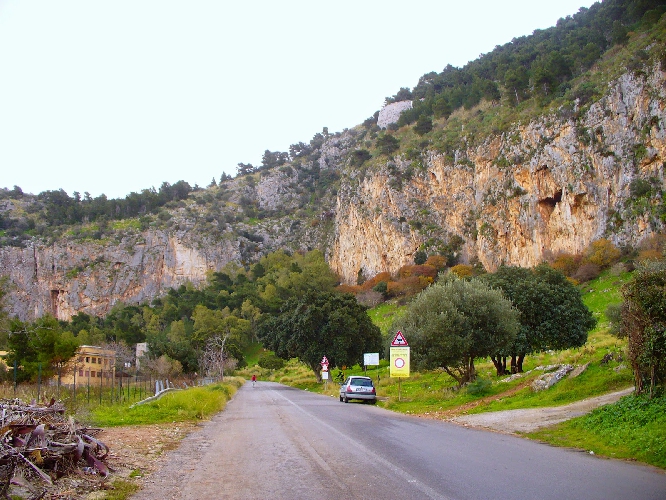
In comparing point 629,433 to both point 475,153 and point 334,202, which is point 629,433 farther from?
point 334,202

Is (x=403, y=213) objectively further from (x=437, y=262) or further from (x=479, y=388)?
(x=479, y=388)

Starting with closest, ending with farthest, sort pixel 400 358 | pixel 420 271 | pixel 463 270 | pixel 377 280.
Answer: pixel 400 358
pixel 463 270
pixel 420 271
pixel 377 280

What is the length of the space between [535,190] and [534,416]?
2549 inches

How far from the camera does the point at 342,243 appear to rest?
11306 centimetres

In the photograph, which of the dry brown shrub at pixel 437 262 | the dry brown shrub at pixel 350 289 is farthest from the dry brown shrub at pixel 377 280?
the dry brown shrub at pixel 437 262

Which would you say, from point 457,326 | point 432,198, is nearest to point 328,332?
point 457,326

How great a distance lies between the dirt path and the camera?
44.0 feet

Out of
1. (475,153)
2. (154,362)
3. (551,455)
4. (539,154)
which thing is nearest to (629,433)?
(551,455)

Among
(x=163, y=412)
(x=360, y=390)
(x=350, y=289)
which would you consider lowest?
(x=360, y=390)

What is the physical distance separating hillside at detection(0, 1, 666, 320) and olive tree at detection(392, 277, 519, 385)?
4227cm

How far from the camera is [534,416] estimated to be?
47.9 feet

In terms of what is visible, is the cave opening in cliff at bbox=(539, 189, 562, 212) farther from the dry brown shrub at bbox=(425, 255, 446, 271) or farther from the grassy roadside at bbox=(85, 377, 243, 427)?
the grassy roadside at bbox=(85, 377, 243, 427)

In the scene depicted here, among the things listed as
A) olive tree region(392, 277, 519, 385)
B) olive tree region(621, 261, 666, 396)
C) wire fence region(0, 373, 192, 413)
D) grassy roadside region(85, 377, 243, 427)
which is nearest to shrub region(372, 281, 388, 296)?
wire fence region(0, 373, 192, 413)

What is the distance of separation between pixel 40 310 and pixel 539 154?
10985 centimetres
